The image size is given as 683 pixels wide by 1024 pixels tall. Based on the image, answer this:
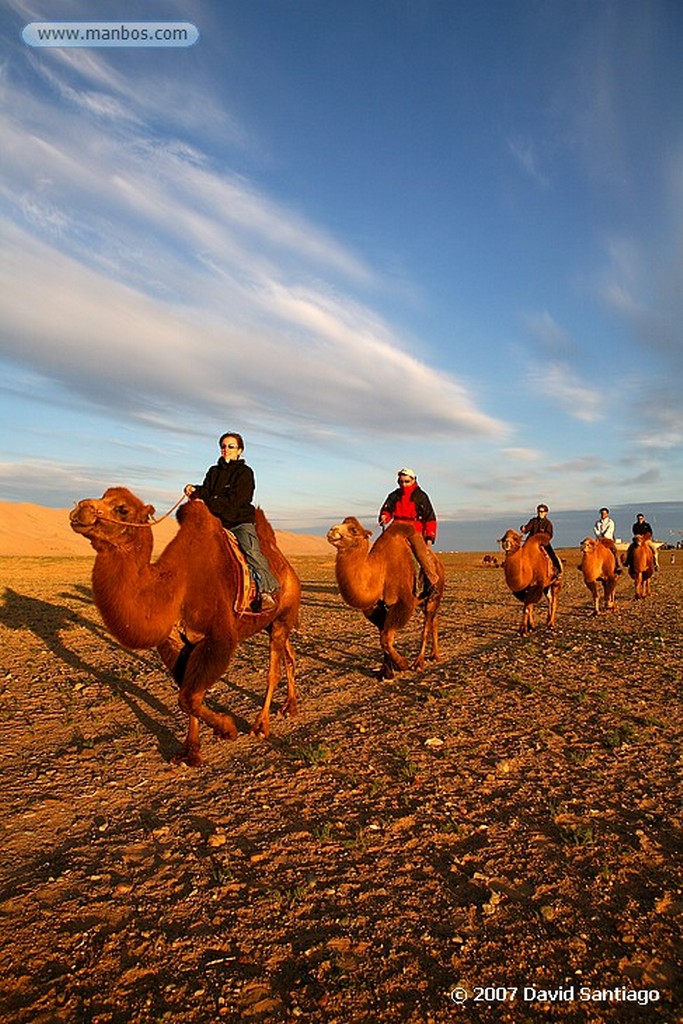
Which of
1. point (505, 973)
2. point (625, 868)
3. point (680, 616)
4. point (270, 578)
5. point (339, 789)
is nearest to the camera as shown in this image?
point (505, 973)

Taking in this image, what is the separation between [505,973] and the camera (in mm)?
3357

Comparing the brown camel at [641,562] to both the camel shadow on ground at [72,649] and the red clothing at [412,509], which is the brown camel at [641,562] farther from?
the camel shadow on ground at [72,649]

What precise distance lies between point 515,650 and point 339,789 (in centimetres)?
736

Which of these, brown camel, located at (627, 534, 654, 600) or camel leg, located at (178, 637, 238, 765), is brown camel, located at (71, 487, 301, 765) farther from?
brown camel, located at (627, 534, 654, 600)

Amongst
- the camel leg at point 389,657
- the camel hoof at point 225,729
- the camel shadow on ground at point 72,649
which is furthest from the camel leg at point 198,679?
the camel leg at point 389,657

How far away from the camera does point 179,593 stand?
19.7 feet

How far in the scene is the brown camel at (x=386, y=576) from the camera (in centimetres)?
882

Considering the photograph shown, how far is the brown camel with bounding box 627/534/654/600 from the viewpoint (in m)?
23.0

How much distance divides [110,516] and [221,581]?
1.59 meters

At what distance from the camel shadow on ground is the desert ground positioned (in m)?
0.09

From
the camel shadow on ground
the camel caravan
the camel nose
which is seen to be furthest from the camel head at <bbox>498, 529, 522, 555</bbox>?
the camel nose

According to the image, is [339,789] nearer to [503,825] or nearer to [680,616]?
[503,825]

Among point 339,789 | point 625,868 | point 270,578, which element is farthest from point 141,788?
point 625,868

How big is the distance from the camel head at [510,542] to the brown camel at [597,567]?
494 cm
